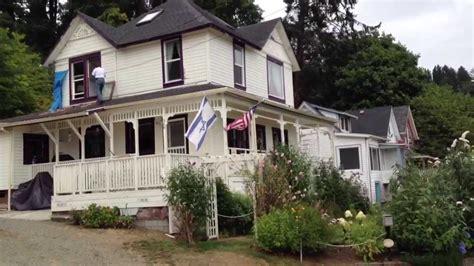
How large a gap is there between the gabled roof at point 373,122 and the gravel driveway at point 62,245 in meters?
25.8

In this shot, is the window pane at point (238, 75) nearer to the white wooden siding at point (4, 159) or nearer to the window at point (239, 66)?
the window at point (239, 66)

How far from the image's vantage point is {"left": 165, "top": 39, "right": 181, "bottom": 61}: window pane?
21.5m

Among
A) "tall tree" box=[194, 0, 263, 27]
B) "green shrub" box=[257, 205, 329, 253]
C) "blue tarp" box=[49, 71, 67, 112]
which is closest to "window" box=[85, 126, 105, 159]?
"blue tarp" box=[49, 71, 67, 112]

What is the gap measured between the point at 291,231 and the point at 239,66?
11780mm

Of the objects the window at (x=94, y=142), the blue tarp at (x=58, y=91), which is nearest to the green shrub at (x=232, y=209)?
the window at (x=94, y=142)

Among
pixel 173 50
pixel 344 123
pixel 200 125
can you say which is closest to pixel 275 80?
pixel 173 50

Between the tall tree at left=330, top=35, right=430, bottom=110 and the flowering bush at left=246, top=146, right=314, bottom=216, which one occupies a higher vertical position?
the tall tree at left=330, top=35, right=430, bottom=110

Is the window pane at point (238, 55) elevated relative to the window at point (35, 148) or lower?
elevated

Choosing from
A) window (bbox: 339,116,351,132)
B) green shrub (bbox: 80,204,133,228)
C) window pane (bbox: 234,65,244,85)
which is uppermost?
window pane (bbox: 234,65,244,85)

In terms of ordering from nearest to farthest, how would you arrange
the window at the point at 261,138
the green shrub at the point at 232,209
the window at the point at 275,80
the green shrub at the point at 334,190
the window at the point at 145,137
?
1. the green shrub at the point at 232,209
2. the green shrub at the point at 334,190
3. the window at the point at 145,137
4. the window at the point at 261,138
5. the window at the point at 275,80

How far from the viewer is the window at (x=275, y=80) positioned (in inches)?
987

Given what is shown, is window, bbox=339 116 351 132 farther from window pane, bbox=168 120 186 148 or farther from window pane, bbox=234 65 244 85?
window pane, bbox=168 120 186 148

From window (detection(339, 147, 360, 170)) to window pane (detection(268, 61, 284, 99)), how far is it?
24.5ft

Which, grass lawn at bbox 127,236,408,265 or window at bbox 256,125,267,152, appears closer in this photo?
grass lawn at bbox 127,236,408,265
